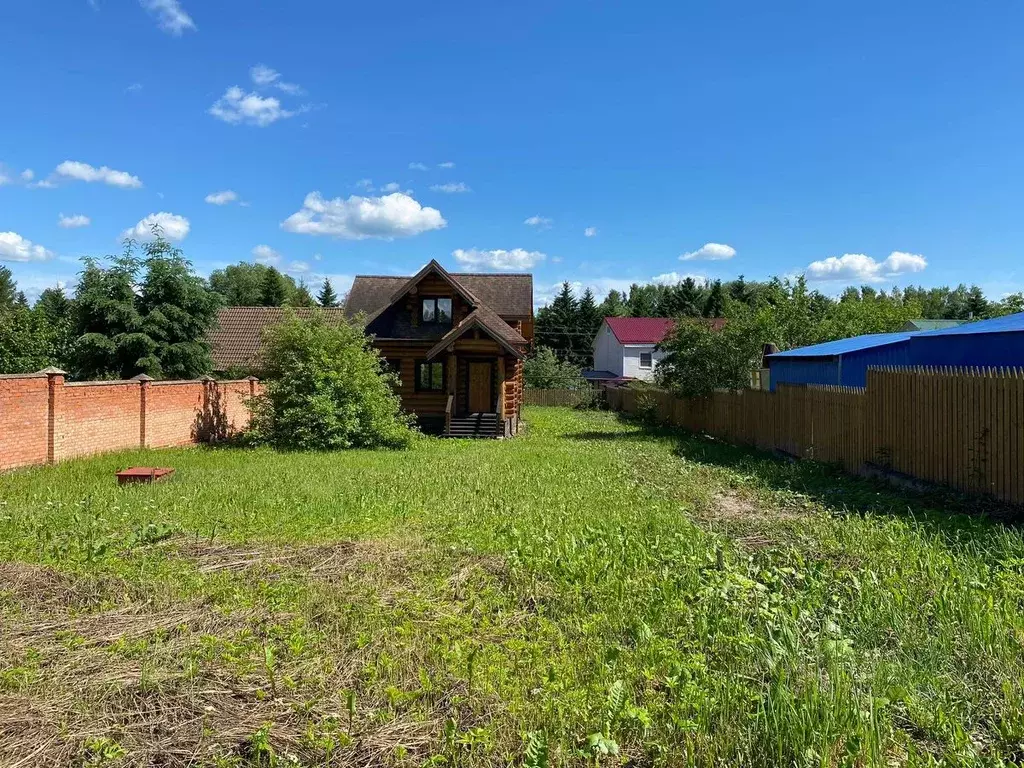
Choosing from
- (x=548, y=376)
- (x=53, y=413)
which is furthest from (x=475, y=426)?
(x=548, y=376)

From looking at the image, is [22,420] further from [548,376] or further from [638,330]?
[638,330]

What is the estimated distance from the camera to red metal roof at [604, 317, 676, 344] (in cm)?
5397

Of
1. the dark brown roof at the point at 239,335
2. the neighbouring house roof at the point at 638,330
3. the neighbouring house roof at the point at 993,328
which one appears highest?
the neighbouring house roof at the point at 638,330

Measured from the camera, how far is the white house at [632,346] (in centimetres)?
5375

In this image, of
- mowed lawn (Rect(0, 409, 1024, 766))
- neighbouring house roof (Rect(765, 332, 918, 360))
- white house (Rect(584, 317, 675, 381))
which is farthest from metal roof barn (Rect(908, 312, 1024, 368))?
white house (Rect(584, 317, 675, 381))

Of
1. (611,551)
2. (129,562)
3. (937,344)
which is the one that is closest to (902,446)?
(937,344)

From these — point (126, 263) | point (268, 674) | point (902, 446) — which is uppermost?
point (126, 263)

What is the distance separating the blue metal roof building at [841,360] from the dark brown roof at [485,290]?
14.2m

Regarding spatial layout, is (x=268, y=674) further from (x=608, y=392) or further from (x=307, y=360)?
(x=608, y=392)

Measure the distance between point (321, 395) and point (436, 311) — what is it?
7769mm

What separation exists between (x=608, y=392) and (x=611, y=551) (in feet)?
119

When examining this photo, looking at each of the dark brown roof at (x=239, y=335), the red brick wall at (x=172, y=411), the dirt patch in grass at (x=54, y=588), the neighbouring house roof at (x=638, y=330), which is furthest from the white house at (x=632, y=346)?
the dirt patch in grass at (x=54, y=588)

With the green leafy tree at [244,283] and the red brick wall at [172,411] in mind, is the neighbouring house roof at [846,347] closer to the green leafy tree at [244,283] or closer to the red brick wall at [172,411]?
the red brick wall at [172,411]

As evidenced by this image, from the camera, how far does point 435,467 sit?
43.7 feet
